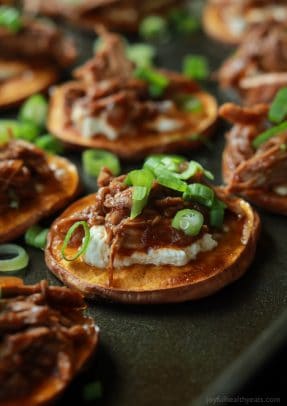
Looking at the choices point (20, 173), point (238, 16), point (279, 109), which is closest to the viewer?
point (20, 173)

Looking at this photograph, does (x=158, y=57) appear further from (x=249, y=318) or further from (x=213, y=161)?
(x=249, y=318)

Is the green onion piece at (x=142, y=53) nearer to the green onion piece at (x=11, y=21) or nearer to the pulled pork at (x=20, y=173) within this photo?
the green onion piece at (x=11, y=21)

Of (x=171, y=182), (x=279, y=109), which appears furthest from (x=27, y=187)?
(x=279, y=109)

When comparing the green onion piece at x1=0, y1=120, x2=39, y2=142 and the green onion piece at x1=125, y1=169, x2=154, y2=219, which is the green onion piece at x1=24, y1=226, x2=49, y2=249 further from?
the green onion piece at x1=0, y1=120, x2=39, y2=142

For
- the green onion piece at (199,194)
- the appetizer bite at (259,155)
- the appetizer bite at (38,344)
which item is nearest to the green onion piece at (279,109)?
the appetizer bite at (259,155)

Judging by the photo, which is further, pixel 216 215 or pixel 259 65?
pixel 259 65

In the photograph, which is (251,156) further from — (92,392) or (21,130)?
(92,392)

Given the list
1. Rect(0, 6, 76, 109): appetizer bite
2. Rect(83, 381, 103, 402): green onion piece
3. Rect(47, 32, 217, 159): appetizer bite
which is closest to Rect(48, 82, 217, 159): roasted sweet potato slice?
Rect(47, 32, 217, 159): appetizer bite
